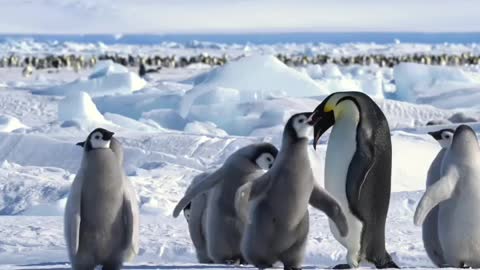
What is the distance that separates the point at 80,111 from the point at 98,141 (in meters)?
8.76

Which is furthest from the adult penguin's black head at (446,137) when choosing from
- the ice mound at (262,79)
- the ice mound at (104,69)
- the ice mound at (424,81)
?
the ice mound at (104,69)

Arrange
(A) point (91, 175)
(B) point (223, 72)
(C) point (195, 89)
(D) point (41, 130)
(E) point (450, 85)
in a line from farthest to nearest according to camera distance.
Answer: (E) point (450, 85)
(B) point (223, 72)
(C) point (195, 89)
(D) point (41, 130)
(A) point (91, 175)

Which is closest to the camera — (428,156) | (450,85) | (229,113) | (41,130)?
(428,156)

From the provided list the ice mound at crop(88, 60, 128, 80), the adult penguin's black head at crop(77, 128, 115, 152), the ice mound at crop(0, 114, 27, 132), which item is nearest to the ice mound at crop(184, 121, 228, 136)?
the ice mound at crop(0, 114, 27, 132)

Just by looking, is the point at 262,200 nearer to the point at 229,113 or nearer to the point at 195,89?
the point at 229,113

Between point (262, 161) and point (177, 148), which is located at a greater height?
point (262, 161)

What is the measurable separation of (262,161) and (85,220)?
0.99m

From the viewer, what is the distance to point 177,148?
34.6 feet

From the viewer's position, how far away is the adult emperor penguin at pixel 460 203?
15.0 ft

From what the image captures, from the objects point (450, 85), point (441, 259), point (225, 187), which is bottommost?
point (450, 85)

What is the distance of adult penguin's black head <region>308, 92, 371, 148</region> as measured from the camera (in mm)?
4664

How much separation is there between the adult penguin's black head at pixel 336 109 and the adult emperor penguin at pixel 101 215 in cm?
96

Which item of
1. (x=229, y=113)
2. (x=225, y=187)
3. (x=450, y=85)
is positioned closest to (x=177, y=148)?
(x=229, y=113)

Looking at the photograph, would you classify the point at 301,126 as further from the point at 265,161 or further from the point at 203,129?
the point at 203,129
